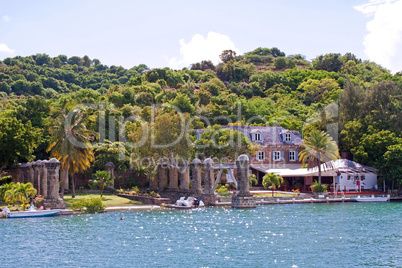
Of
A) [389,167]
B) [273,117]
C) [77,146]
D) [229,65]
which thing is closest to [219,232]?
[77,146]

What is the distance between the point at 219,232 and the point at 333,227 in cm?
852

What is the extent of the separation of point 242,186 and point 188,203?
5.44 meters

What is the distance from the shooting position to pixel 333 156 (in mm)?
60281

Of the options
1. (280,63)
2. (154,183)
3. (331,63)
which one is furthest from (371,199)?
(280,63)

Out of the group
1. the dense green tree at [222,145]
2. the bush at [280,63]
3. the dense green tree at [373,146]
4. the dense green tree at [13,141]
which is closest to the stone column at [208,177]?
the dense green tree at [222,145]

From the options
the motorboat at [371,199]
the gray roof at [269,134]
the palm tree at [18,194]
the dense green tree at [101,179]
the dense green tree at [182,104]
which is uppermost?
the dense green tree at [182,104]

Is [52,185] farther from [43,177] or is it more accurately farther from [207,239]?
[207,239]

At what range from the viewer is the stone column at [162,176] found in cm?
5652

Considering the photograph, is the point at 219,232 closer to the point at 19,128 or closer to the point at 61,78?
the point at 19,128

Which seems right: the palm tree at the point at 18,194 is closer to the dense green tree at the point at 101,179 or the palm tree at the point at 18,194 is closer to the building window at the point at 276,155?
the dense green tree at the point at 101,179

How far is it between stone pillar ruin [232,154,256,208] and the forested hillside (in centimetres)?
878

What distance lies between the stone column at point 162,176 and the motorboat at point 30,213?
653 inches

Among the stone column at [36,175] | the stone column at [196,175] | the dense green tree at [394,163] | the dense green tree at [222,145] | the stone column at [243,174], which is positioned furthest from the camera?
the dense green tree at [394,163]

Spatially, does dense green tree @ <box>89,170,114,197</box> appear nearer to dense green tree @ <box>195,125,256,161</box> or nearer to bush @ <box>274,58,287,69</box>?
dense green tree @ <box>195,125,256,161</box>
